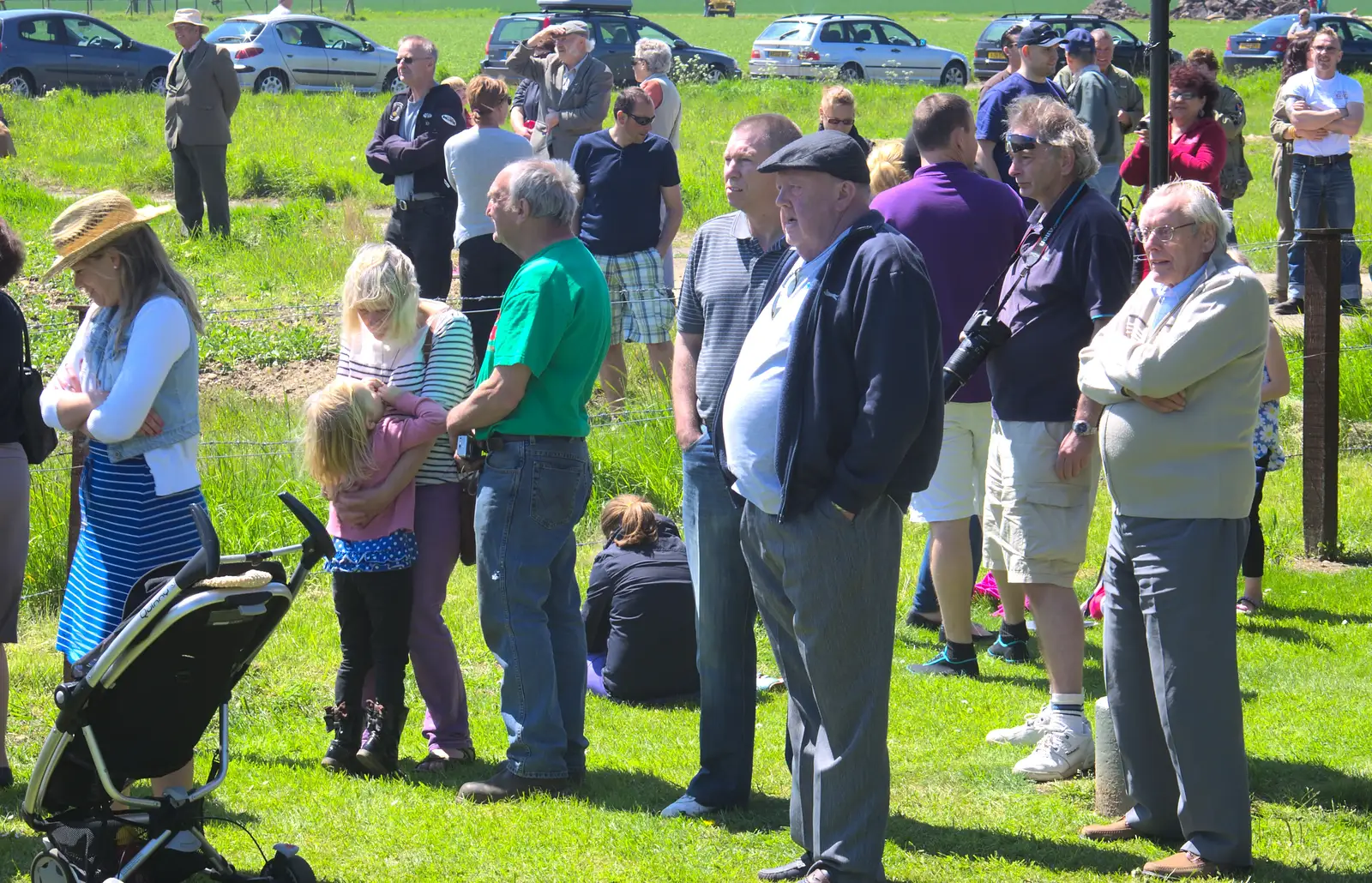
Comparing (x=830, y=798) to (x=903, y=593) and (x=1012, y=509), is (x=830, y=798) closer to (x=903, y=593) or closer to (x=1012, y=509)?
(x=1012, y=509)

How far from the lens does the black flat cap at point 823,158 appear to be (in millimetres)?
3955

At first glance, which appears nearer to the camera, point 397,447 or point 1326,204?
point 397,447

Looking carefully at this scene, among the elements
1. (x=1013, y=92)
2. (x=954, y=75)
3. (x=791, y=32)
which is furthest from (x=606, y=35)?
(x=1013, y=92)

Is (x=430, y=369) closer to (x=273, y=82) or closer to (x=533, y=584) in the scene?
(x=533, y=584)

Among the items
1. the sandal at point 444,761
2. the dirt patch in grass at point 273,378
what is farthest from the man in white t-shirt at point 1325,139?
the sandal at point 444,761

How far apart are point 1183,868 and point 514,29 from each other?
93.1 feet

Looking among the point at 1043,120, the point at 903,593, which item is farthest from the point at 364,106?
the point at 1043,120

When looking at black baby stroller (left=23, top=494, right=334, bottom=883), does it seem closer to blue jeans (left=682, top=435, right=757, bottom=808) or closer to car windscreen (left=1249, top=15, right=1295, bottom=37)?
blue jeans (left=682, top=435, right=757, bottom=808)

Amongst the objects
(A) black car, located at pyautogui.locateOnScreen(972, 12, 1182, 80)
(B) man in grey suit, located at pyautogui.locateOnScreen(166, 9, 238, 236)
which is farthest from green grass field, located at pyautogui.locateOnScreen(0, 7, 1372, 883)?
(A) black car, located at pyautogui.locateOnScreen(972, 12, 1182, 80)

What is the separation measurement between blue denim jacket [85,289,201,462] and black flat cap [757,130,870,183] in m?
1.86

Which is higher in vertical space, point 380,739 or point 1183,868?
point 380,739

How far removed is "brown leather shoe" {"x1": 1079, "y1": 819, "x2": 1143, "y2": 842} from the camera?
4547mm

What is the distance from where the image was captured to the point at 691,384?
4895mm

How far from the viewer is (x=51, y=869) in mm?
4125
